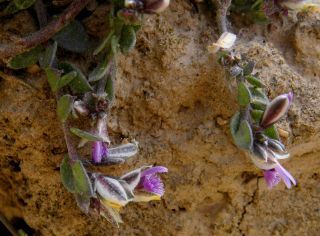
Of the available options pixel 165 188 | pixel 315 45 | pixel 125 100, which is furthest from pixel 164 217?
pixel 315 45

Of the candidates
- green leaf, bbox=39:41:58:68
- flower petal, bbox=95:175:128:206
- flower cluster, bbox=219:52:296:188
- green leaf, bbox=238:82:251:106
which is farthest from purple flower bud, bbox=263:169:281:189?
green leaf, bbox=39:41:58:68

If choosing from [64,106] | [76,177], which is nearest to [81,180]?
[76,177]

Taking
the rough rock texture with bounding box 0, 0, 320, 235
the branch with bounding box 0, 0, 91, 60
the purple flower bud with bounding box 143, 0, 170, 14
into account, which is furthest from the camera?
the rough rock texture with bounding box 0, 0, 320, 235

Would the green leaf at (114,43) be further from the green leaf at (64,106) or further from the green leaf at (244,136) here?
the green leaf at (244,136)

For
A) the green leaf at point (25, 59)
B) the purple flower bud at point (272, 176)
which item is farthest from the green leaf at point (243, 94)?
the green leaf at point (25, 59)

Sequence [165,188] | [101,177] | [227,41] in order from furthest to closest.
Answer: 1. [165,188]
2. [227,41]
3. [101,177]

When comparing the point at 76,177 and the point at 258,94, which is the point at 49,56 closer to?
the point at 76,177

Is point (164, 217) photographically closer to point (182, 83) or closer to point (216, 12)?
point (182, 83)

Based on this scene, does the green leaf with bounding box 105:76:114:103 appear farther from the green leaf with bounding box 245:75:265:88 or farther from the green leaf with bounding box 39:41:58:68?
the green leaf with bounding box 245:75:265:88
